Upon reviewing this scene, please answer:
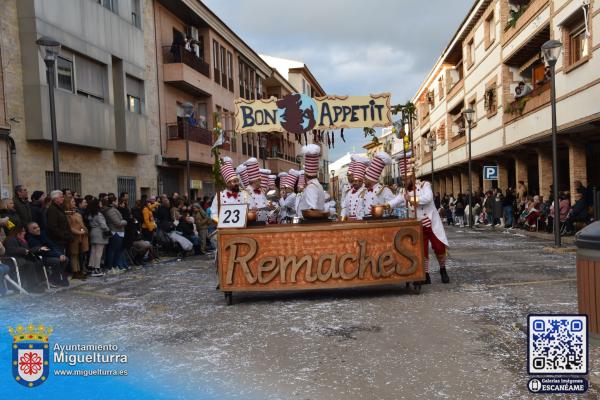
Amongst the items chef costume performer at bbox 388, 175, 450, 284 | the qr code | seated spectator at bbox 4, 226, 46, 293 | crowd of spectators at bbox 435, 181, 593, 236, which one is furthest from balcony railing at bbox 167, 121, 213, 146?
the qr code

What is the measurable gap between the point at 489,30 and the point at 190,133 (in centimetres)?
1466

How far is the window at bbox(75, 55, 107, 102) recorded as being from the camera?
17312mm

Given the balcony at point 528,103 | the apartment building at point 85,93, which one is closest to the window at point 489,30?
the balcony at point 528,103

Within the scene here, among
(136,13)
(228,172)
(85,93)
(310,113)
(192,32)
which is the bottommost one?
(228,172)

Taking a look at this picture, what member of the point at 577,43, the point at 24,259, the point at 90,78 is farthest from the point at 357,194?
the point at 90,78

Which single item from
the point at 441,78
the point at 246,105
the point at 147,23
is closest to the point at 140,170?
the point at 147,23

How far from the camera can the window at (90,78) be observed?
17.3 m

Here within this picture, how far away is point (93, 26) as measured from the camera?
1783 centimetres

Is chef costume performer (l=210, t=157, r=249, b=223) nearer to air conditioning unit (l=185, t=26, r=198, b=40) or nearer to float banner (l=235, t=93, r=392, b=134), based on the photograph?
float banner (l=235, t=93, r=392, b=134)

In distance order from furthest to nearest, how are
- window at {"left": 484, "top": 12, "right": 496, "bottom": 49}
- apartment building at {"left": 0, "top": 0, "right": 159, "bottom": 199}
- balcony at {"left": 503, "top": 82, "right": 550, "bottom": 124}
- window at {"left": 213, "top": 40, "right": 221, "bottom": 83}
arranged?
window at {"left": 213, "top": 40, "right": 221, "bottom": 83}
window at {"left": 484, "top": 12, "right": 496, "bottom": 49}
balcony at {"left": 503, "top": 82, "right": 550, "bottom": 124}
apartment building at {"left": 0, "top": 0, "right": 159, "bottom": 199}

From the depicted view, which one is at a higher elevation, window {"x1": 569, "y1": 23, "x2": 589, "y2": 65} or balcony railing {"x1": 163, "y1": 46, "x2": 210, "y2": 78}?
balcony railing {"x1": 163, "y1": 46, "x2": 210, "y2": 78}

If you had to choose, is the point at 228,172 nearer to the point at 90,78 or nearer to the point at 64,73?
the point at 64,73

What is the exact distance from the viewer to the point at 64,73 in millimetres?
16453

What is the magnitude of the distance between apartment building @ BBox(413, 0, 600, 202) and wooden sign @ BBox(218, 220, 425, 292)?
10137mm
